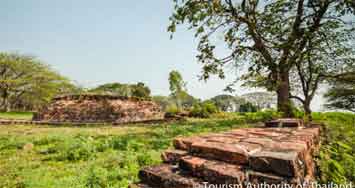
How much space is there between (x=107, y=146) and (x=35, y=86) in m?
29.6

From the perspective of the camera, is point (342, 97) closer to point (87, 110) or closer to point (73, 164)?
point (87, 110)

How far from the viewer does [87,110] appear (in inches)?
543

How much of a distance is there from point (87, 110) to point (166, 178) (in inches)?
551

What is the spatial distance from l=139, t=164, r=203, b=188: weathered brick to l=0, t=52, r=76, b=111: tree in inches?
1204

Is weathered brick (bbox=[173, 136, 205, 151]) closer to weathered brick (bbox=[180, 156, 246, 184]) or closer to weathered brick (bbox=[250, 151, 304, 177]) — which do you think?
weathered brick (bbox=[180, 156, 246, 184])

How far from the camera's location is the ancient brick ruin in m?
13.5

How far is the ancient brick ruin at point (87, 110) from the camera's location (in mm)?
13500

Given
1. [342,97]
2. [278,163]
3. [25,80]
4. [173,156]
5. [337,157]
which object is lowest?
[337,157]

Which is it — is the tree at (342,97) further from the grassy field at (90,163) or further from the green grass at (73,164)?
the green grass at (73,164)

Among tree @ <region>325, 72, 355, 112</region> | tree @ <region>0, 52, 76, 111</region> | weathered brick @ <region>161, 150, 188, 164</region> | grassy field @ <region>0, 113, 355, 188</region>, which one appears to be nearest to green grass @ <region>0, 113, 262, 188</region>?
grassy field @ <region>0, 113, 355, 188</region>

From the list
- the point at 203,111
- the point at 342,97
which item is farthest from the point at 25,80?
the point at 342,97

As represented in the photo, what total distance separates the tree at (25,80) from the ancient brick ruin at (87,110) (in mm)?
15656

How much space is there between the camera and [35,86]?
2708 cm

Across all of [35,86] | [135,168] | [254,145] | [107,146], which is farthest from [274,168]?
[35,86]
